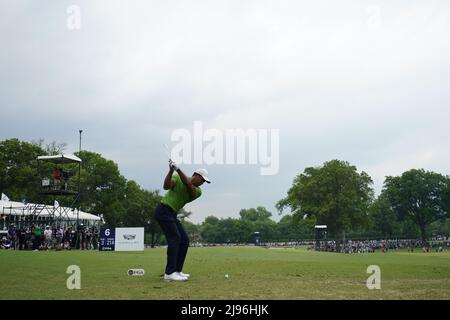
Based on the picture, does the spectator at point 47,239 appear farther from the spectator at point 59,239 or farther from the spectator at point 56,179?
the spectator at point 56,179

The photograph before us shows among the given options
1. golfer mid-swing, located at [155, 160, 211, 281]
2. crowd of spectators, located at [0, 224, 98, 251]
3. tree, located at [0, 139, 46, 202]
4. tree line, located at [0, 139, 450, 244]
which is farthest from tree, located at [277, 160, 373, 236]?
golfer mid-swing, located at [155, 160, 211, 281]

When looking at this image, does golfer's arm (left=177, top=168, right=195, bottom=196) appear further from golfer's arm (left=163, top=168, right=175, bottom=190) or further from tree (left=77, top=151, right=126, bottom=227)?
tree (left=77, top=151, right=126, bottom=227)

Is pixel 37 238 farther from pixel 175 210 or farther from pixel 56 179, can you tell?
pixel 175 210

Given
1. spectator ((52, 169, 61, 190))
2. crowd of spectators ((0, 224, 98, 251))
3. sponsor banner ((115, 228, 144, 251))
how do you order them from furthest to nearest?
spectator ((52, 169, 61, 190))
sponsor banner ((115, 228, 144, 251))
crowd of spectators ((0, 224, 98, 251))

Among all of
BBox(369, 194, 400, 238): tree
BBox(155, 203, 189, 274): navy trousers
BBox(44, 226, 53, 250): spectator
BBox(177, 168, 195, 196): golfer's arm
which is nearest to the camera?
BBox(177, 168, 195, 196): golfer's arm

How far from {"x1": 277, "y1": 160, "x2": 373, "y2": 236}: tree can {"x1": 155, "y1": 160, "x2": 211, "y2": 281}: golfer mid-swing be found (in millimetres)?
73992

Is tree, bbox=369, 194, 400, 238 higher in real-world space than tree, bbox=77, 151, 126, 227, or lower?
lower

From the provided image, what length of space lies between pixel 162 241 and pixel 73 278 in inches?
5133

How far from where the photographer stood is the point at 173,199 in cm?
1102

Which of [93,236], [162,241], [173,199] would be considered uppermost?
[173,199]

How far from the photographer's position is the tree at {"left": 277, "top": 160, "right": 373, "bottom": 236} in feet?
275
